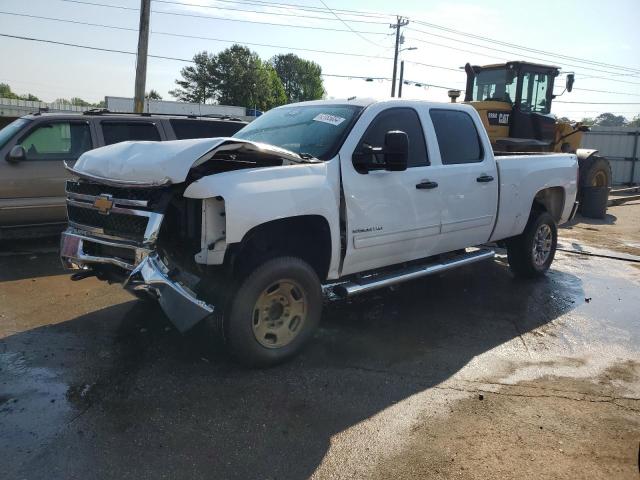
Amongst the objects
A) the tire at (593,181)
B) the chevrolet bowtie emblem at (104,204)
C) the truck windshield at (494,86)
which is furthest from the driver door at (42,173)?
the tire at (593,181)

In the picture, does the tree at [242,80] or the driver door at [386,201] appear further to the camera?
the tree at [242,80]

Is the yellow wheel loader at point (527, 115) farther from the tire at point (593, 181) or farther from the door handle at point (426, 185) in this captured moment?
the door handle at point (426, 185)

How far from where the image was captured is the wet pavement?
289 centimetres

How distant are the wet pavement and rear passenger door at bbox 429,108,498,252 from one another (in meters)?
0.85

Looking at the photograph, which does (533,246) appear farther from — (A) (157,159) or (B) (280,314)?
(A) (157,159)

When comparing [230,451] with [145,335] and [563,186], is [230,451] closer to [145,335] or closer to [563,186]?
[145,335]

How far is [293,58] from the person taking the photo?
108188mm

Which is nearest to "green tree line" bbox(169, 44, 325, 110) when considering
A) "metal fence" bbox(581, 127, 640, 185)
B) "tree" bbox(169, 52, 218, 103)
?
"tree" bbox(169, 52, 218, 103)

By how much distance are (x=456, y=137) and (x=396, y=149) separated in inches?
61.2

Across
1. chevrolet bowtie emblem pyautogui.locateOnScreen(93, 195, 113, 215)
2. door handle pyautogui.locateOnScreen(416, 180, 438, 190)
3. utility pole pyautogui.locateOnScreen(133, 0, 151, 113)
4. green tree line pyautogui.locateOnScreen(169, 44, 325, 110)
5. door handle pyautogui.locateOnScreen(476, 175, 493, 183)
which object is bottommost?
chevrolet bowtie emblem pyautogui.locateOnScreen(93, 195, 113, 215)

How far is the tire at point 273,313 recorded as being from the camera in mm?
3682

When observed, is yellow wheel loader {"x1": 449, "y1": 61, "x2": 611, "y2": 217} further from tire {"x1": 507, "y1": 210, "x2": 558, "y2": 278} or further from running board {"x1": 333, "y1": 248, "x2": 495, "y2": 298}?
running board {"x1": 333, "y1": 248, "x2": 495, "y2": 298}

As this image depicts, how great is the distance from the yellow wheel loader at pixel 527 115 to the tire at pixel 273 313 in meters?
8.67

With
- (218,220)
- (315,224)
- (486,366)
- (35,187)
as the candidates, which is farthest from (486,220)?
(35,187)
